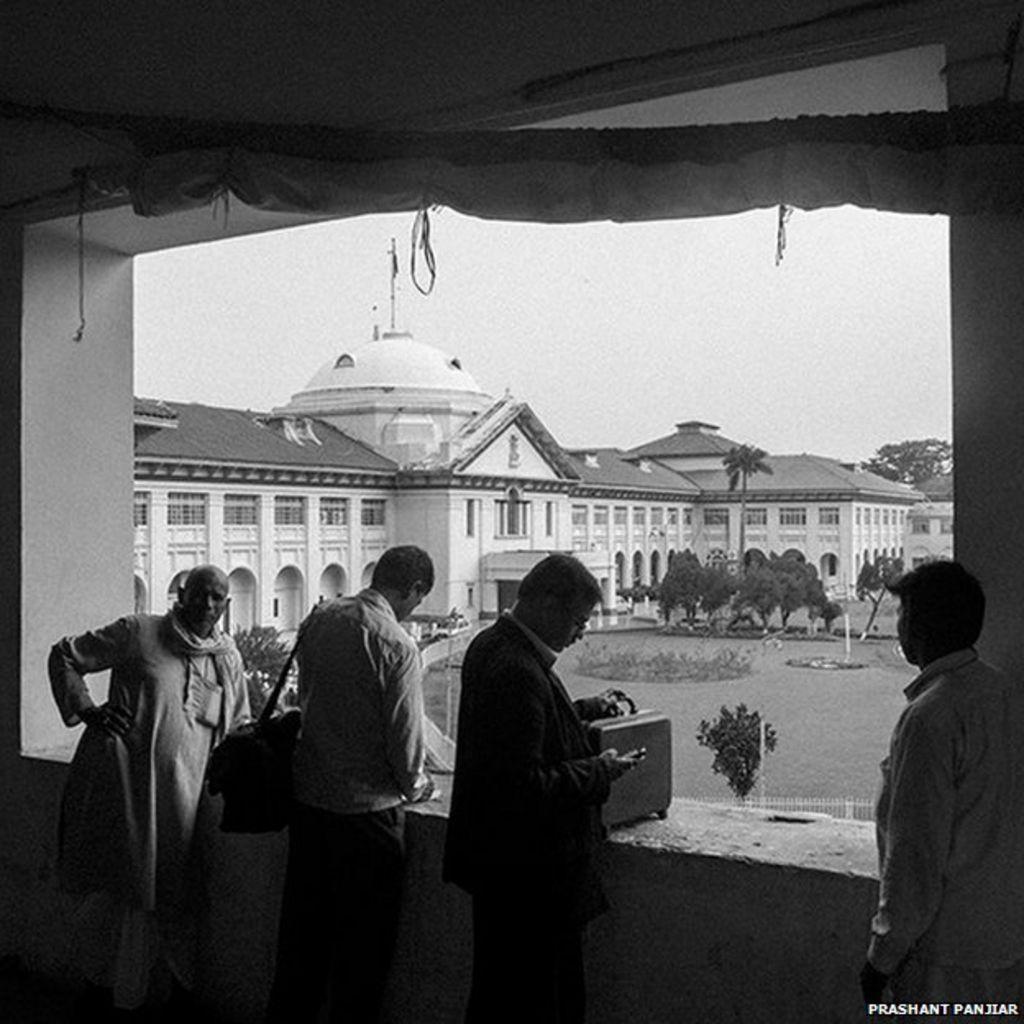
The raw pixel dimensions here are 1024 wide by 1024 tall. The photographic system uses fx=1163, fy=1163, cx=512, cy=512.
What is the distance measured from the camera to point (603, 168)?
2.20m

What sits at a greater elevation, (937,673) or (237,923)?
(937,673)

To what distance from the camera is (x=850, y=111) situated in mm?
2402

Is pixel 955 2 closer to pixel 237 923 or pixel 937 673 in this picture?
pixel 937 673

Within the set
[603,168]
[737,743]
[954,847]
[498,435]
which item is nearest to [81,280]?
[498,435]

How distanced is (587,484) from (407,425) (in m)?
0.49

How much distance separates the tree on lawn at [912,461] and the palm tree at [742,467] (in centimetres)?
24

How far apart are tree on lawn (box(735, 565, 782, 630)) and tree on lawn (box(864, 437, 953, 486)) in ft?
1.09

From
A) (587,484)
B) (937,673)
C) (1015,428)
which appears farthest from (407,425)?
(937,673)

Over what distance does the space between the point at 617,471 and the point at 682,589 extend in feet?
1.33

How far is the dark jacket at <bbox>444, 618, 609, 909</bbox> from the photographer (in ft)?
6.31

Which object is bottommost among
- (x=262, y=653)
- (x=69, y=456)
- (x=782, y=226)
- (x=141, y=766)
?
(x=141, y=766)

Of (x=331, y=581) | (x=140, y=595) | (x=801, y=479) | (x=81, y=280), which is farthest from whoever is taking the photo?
(x=140, y=595)

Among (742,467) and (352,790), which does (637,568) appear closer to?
(742,467)

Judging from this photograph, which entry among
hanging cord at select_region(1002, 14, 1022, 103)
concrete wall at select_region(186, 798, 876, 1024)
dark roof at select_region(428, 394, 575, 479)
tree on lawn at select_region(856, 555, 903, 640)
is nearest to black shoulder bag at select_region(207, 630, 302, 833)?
concrete wall at select_region(186, 798, 876, 1024)
